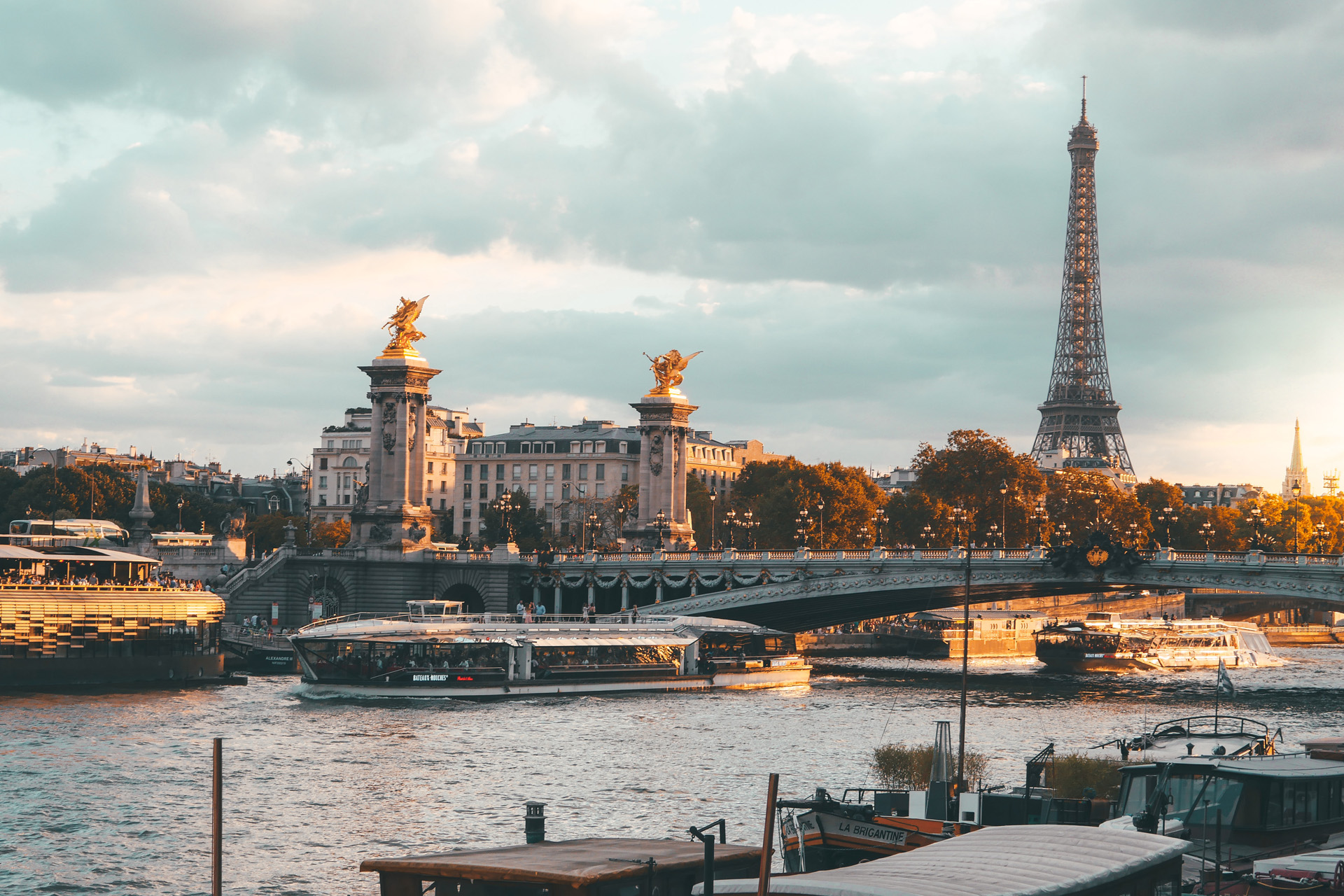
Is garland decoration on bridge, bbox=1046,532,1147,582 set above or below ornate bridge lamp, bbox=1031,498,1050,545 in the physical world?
below

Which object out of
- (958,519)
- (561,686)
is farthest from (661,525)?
(561,686)

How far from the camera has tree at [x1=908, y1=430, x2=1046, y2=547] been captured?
135 meters

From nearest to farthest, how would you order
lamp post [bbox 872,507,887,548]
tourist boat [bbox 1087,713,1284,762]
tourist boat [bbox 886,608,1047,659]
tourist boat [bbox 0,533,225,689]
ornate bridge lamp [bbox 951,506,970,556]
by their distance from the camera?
tourist boat [bbox 1087,713,1284,762]
tourist boat [bbox 0,533,225,689]
tourist boat [bbox 886,608,1047,659]
ornate bridge lamp [bbox 951,506,970,556]
lamp post [bbox 872,507,887,548]

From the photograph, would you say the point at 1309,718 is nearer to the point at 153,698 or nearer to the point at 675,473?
the point at 153,698

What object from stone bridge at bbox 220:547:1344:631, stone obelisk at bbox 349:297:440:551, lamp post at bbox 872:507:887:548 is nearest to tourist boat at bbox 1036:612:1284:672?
stone bridge at bbox 220:547:1344:631

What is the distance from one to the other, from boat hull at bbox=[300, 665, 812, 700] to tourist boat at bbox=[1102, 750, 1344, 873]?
51.5 m

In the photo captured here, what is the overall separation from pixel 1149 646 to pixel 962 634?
1575 centimetres

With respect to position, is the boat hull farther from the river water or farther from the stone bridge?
the stone bridge

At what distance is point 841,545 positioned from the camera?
137 m

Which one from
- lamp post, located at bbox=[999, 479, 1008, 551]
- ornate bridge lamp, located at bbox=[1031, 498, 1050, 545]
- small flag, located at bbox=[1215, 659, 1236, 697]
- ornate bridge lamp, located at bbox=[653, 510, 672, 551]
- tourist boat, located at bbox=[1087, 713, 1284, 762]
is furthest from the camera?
ornate bridge lamp, located at bbox=[1031, 498, 1050, 545]

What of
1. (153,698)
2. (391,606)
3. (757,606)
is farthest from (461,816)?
(391,606)

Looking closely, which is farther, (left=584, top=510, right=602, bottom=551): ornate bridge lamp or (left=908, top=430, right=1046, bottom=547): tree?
(left=584, top=510, right=602, bottom=551): ornate bridge lamp

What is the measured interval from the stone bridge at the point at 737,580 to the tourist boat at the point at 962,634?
37.9 ft

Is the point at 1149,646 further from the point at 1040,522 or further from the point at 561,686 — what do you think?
the point at 561,686
